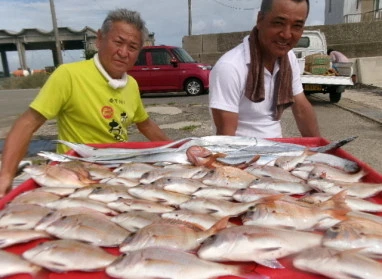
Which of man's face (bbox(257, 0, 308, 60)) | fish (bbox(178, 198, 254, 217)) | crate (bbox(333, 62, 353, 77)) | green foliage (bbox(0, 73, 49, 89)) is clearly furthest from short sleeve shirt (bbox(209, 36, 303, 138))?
green foliage (bbox(0, 73, 49, 89))

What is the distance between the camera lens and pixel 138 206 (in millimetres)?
1578

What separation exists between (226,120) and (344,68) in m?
11.2

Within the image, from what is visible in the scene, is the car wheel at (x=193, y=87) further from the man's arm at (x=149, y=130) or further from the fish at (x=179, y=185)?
the fish at (x=179, y=185)

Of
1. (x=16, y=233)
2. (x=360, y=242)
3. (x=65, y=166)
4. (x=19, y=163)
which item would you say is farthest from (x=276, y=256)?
(x=19, y=163)

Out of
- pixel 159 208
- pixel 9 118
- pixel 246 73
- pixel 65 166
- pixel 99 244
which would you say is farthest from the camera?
pixel 9 118

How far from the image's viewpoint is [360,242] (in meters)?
1.25

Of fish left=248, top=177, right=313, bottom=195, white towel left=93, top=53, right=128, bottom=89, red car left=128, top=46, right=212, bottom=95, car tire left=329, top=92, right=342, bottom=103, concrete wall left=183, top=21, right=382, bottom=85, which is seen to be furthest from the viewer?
concrete wall left=183, top=21, right=382, bottom=85

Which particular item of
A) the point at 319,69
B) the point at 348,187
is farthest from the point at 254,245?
the point at 319,69

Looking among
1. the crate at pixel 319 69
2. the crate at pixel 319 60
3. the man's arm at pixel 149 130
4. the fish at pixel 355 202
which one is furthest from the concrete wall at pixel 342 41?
the fish at pixel 355 202

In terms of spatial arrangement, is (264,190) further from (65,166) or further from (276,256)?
(65,166)

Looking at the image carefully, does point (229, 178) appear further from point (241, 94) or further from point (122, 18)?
point (122, 18)

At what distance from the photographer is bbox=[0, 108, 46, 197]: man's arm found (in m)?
2.10

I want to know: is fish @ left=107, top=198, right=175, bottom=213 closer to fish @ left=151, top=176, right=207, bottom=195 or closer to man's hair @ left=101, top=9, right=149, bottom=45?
fish @ left=151, top=176, right=207, bottom=195

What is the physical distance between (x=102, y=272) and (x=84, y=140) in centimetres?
182
